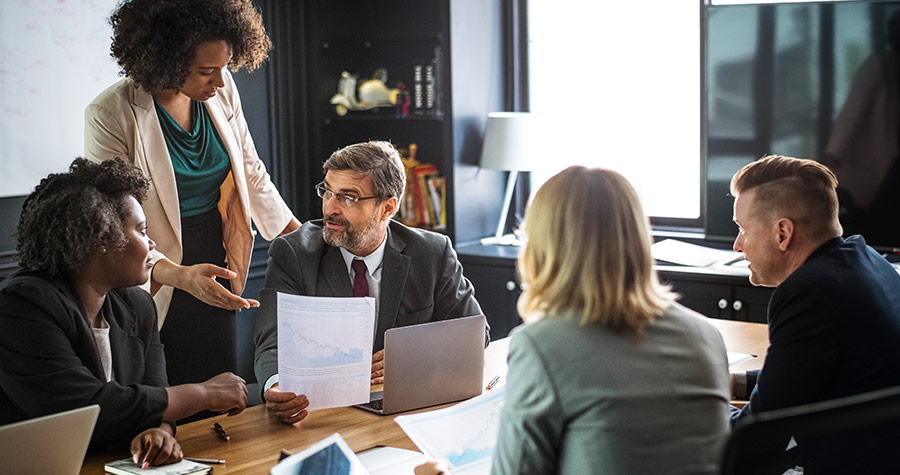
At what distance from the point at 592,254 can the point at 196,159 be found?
1.86 meters

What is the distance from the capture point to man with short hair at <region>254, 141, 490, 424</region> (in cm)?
249

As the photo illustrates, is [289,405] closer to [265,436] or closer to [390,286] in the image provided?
[265,436]

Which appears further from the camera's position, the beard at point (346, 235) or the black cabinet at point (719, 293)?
the black cabinet at point (719, 293)

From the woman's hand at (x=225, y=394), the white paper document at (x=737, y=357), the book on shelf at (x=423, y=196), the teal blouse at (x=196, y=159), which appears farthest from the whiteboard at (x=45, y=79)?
the white paper document at (x=737, y=357)

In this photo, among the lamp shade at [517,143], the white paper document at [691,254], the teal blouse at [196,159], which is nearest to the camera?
the teal blouse at [196,159]

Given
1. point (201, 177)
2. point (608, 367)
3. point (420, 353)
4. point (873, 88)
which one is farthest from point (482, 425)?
point (873, 88)

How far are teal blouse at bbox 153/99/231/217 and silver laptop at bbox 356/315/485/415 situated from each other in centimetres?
107

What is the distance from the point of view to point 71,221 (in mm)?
1968

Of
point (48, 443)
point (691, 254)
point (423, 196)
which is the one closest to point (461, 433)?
point (48, 443)

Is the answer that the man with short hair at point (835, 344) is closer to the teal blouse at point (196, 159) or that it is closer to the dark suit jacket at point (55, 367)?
the dark suit jacket at point (55, 367)

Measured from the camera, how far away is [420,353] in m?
2.04

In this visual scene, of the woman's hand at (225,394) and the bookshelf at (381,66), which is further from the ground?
the bookshelf at (381,66)

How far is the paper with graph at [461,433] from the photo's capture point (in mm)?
1704

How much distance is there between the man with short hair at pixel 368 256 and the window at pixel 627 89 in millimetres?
1763
